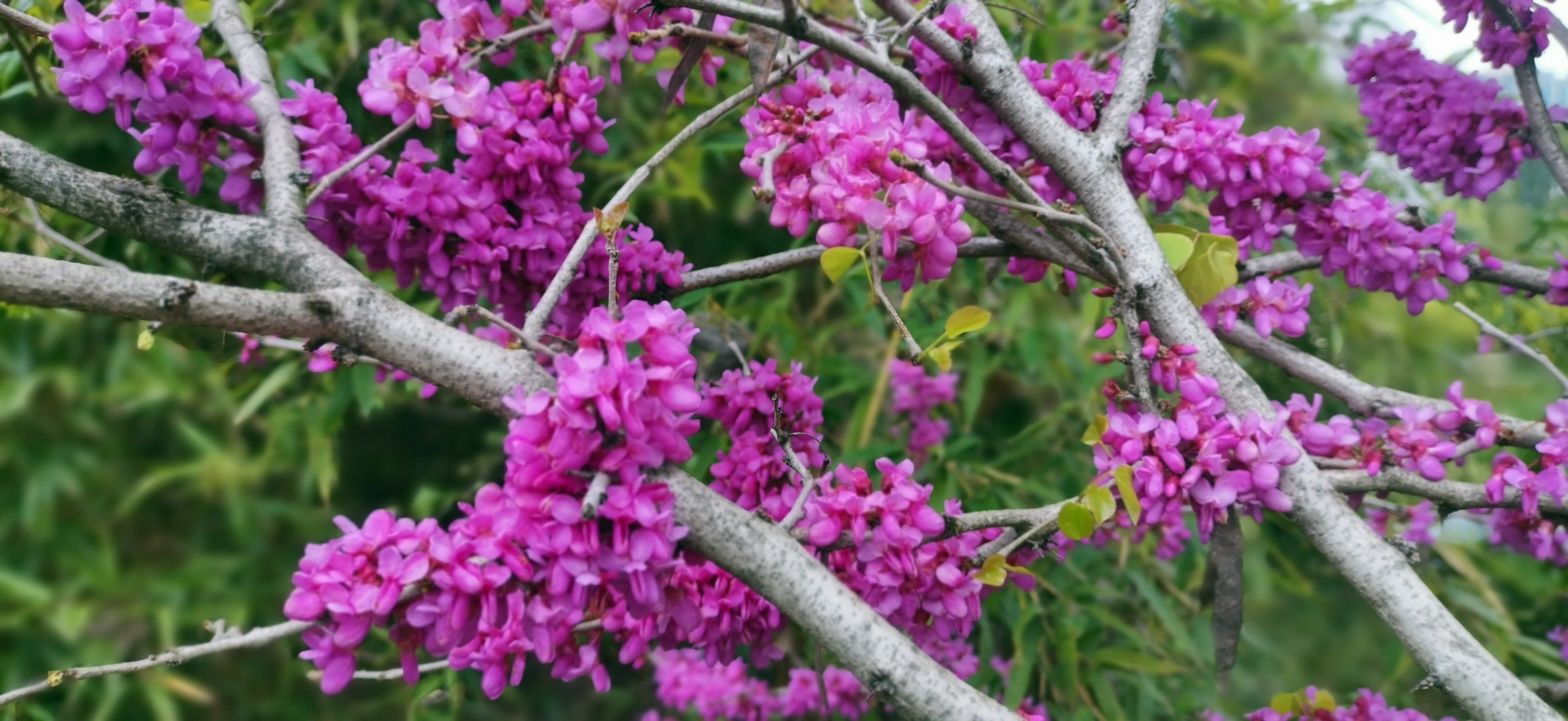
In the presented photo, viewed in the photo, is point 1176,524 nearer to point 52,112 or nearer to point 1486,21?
point 1486,21

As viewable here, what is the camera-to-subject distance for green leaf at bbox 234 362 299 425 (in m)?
1.04

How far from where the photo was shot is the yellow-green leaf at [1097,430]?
0.49 m

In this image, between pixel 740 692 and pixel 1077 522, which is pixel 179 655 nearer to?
pixel 1077 522

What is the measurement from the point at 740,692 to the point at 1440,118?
78cm

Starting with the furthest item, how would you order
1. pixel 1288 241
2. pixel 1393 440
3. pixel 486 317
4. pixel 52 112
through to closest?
pixel 52 112
pixel 1288 241
pixel 1393 440
pixel 486 317

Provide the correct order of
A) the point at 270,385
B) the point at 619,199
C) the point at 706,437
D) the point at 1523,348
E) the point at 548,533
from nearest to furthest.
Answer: the point at 548,533, the point at 619,199, the point at 1523,348, the point at 706,437, the point at 270,385

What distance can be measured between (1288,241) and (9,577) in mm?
1666

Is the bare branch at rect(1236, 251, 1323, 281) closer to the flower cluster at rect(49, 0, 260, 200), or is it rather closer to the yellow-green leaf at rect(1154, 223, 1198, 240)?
the yellow-green leaf at rect(1154, 223, 1198, 240)

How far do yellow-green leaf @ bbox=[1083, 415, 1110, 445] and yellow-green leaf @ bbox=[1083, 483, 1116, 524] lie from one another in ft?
0.14

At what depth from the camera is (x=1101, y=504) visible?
44 centimetres

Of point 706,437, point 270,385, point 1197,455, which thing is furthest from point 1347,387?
point 270,385

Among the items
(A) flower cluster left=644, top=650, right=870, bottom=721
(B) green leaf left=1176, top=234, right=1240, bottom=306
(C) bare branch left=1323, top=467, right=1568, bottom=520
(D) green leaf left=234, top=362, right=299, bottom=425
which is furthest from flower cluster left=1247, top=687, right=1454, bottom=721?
(D) green leaf left=234, top=362, right=299, bottom=425

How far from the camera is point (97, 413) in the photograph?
1595 mm

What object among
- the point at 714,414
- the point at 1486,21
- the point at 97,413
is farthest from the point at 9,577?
the point at 1486,21
